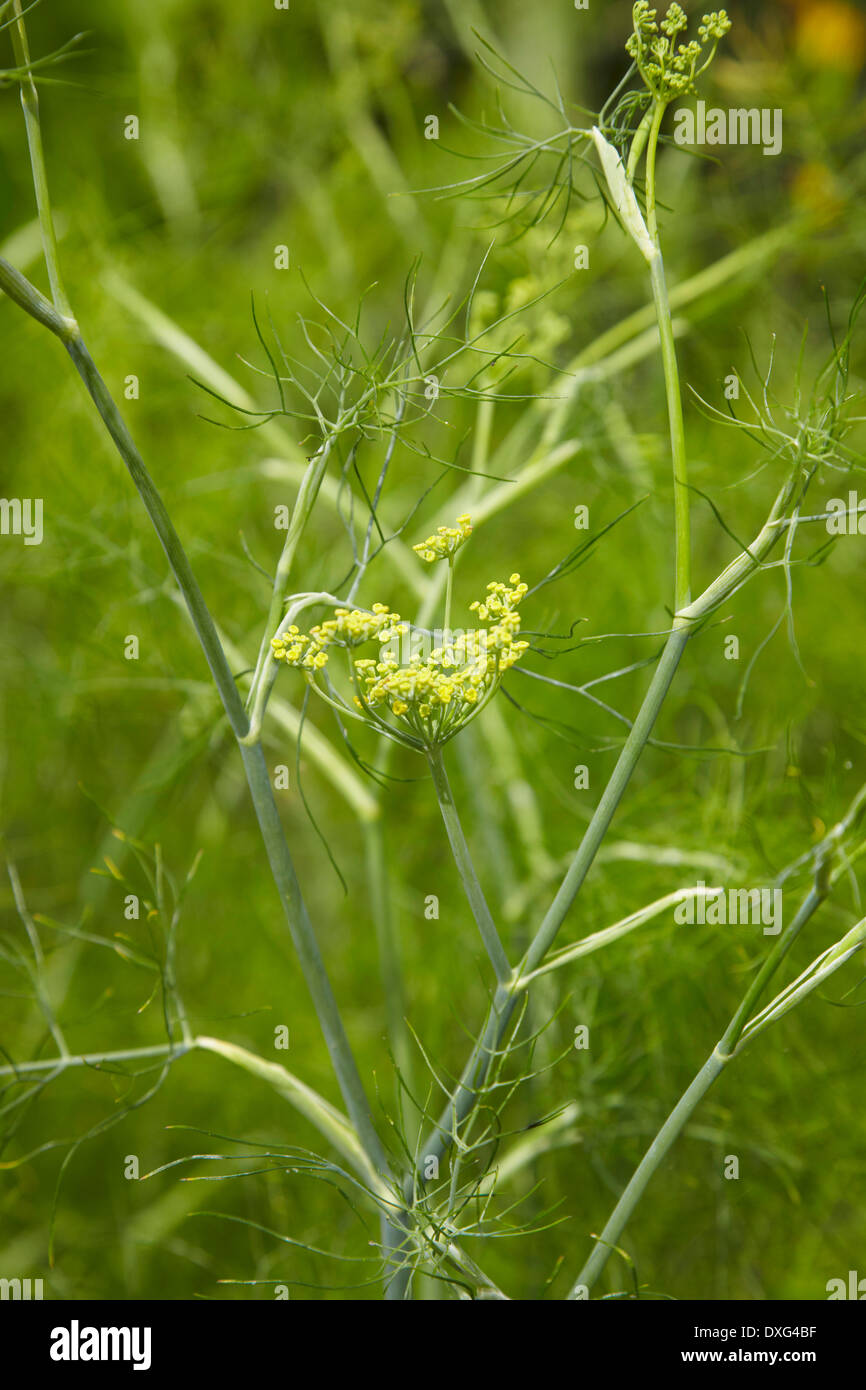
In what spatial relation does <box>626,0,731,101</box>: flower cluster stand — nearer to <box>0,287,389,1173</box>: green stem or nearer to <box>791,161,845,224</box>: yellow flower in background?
<box>0,287,389,1173</box>: green stem

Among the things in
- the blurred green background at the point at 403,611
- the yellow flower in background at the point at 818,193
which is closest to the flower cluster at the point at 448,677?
the blurred green background at the point at 403,611

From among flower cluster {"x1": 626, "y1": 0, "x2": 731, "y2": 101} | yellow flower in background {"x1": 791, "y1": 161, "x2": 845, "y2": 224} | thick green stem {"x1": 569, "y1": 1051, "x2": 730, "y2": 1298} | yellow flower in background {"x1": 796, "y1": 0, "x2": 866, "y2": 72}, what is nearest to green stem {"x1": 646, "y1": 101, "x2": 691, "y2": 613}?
flower cluster {"x1": 626, "y1": 0, "x2": 731, "y2": 101}

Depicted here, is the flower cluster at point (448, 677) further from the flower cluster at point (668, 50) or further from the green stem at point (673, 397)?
the flower cluster at point (668, 50)

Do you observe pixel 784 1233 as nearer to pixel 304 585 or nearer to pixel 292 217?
pixel 304 585

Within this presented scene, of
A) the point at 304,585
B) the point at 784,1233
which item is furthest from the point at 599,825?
the point at 784,1233

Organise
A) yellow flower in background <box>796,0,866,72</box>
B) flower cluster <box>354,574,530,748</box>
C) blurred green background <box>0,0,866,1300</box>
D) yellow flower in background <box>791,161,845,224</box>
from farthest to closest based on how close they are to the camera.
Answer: yellow flower in background <box>796,0,866,72</box>
yellow flower in background <box>791,161,845,224</box>
blurred green background <box>0,0,866,1300</box>
flower cluster <box>354,574,530,748</box>

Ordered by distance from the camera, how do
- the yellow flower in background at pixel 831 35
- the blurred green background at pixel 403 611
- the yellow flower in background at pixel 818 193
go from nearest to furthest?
the blurred green background at pixel 403 611 → the yellow flower in background at pixel 818 193 → the yellow flower in background at pixel 831 35
